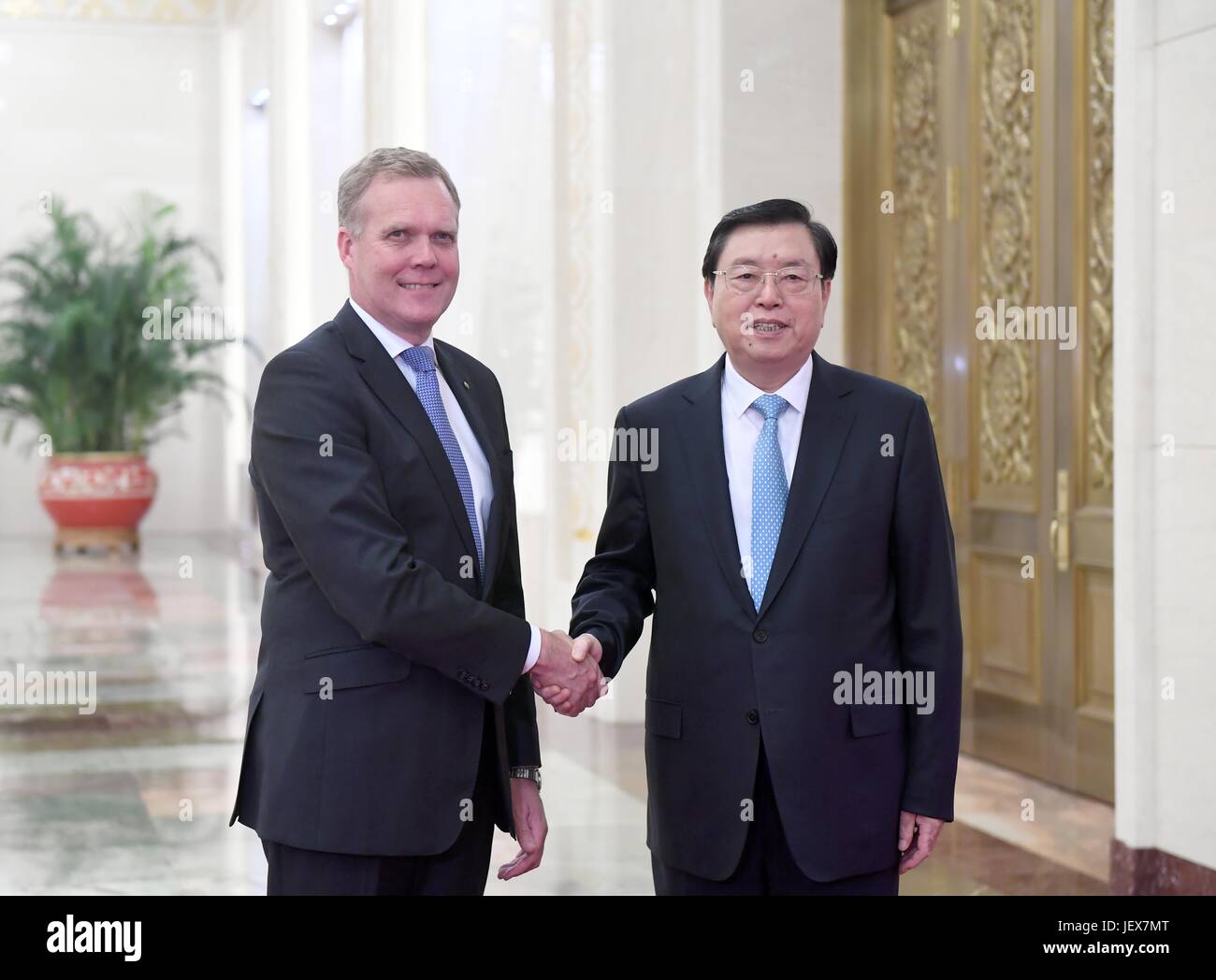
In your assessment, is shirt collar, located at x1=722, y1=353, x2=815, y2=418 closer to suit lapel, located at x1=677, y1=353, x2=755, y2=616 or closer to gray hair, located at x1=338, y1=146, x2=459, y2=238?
suit lapel, located at x1=677, y1=353, x2=755, y2=616

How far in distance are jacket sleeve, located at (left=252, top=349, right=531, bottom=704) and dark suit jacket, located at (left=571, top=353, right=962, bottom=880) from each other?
0.90 ft

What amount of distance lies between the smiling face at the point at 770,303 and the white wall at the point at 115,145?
14.7 metres

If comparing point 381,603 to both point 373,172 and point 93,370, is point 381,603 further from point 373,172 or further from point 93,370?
point 93,370

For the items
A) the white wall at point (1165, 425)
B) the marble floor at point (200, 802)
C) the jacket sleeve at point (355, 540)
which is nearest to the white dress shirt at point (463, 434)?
the jacket sleeve at point (355, 540)

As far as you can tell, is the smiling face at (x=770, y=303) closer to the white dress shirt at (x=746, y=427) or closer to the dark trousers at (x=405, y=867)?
the white dress shirt at (x=746, y=427)

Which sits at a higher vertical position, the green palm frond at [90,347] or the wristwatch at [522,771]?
the green palm frond at [90,347]

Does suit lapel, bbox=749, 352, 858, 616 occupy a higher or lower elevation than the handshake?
higher

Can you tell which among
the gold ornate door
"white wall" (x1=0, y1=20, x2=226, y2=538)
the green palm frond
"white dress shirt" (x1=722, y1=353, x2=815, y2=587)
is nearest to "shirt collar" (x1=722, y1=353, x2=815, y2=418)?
"white dress shirt" (x1=722, y1=353, x2=815, y2=587)

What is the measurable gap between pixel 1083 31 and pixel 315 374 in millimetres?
3791

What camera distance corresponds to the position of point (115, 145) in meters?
16.0

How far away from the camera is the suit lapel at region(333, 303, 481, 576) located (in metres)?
2.19

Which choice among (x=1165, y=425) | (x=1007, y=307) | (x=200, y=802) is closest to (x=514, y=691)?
(x=1165, y=425)

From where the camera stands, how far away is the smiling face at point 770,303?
2.22 m

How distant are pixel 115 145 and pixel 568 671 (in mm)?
15238
